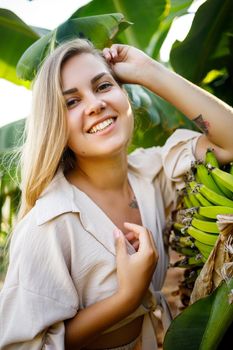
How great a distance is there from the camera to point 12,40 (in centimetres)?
234

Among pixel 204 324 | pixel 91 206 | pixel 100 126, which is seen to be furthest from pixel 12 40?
pixel 204 324

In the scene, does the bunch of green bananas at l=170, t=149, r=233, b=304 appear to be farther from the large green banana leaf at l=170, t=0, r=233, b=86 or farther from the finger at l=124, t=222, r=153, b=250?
the large green banana leaf at l=170, t=0, r=233, b=86

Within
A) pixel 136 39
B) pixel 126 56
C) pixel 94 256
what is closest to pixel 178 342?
pixel 94 256

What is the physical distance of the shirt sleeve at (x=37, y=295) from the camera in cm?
132

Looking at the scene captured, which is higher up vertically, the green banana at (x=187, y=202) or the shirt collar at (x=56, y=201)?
the shirt collar at (x=56, y=201)

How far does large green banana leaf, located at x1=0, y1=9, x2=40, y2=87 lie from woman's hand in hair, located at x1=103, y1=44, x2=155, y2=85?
0.72m

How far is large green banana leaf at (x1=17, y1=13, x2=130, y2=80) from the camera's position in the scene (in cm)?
182

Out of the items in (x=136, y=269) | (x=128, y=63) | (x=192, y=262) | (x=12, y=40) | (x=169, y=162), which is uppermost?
(x=128, y=63)

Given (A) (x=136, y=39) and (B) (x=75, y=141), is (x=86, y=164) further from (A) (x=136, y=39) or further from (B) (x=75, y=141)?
(A) (x=136, y=39)

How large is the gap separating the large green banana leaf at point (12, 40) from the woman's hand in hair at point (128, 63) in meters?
0.72

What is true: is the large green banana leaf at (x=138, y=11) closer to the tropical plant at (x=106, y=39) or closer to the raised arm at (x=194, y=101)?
the tropical plant at (x=106, y=39)

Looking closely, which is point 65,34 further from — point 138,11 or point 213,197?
point 213,197

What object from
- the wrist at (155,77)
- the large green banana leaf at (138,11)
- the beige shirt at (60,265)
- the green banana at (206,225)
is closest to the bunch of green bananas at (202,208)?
the green banana at (206,225)

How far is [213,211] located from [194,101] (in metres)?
0.46
